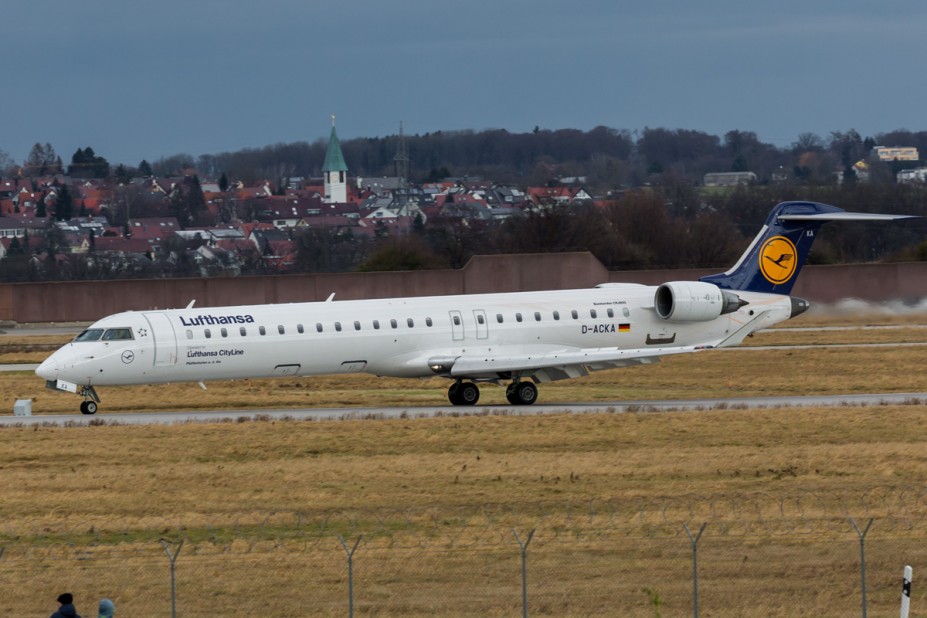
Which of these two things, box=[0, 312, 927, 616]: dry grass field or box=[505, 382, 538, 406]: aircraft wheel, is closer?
box=[0, 312, 927, 616]: dry grass field

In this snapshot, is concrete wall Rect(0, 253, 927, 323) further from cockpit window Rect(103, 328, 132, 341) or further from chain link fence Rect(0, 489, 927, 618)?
chain link fence Rect(0, 489, 927, 618)

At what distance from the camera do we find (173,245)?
5768 inches

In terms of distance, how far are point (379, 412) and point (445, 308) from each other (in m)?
3.13

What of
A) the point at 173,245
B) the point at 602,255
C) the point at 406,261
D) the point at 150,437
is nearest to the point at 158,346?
the point at 150,437

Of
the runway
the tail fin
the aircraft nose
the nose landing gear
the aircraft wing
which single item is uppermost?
the tail fin

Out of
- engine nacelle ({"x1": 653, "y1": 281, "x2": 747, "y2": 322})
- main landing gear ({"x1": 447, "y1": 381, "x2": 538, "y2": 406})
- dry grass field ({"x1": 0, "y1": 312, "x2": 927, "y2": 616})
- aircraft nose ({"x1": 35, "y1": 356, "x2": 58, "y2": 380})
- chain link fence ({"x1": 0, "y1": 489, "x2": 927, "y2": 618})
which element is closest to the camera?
chain link fence ({"x1": 0, "y1": 489, "x2": 927, "y2": 618})

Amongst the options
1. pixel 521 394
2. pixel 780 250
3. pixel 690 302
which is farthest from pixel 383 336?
pixel 780 250

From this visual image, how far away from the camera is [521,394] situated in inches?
1441

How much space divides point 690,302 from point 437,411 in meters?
7.23

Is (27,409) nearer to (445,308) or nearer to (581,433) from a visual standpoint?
(445,308)

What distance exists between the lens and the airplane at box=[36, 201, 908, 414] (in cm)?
3394

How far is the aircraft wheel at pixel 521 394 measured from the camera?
120 feet

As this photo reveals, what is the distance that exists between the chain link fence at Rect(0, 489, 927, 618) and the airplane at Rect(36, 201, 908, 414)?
11.6 metres


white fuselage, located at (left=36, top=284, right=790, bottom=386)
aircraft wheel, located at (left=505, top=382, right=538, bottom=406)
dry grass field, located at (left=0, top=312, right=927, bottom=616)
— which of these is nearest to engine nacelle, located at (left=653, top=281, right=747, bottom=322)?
white fuselage, located at (left=36, top=284, right=790, bottom=386)
